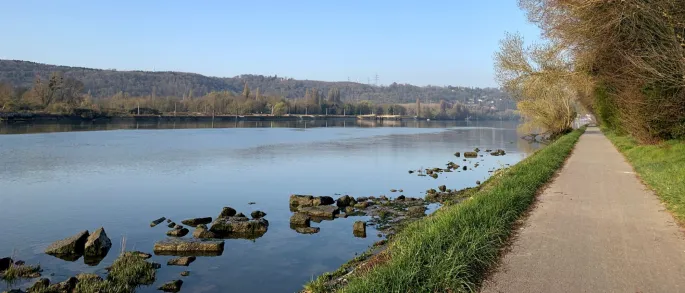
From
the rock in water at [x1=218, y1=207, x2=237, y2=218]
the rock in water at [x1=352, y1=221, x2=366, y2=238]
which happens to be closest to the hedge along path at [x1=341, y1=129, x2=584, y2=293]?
the rock in water at [x1=352, y1=221, x2=366, y2=238]

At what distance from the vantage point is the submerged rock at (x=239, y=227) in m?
14.9

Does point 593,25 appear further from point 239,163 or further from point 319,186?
point 239,163

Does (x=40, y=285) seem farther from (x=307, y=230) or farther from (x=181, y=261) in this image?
(x=307, y=230)

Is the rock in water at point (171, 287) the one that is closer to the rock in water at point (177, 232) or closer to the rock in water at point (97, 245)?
the rock in water at point (97, 245)

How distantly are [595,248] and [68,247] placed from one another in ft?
37.5

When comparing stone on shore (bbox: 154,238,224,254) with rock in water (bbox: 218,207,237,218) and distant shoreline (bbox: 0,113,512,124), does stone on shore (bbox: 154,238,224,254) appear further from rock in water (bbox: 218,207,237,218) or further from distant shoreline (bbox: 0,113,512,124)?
distant shoreline (bbox: 0,113,512,124)

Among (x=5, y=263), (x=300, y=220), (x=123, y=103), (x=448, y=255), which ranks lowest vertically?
(x=5, y=263)

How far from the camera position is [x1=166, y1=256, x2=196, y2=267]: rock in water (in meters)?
11.9

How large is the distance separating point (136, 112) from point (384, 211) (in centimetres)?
11427

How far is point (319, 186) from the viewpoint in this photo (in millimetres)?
→ 24453

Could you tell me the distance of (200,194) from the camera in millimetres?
21828

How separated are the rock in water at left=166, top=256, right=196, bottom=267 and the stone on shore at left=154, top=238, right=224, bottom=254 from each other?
695 mm

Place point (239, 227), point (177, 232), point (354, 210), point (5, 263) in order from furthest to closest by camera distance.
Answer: point (354, 210) → point (239, 227) → point (177, 232) → point (5, 263)

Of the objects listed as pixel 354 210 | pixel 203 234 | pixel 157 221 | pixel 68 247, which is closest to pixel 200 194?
pixel 157 221
